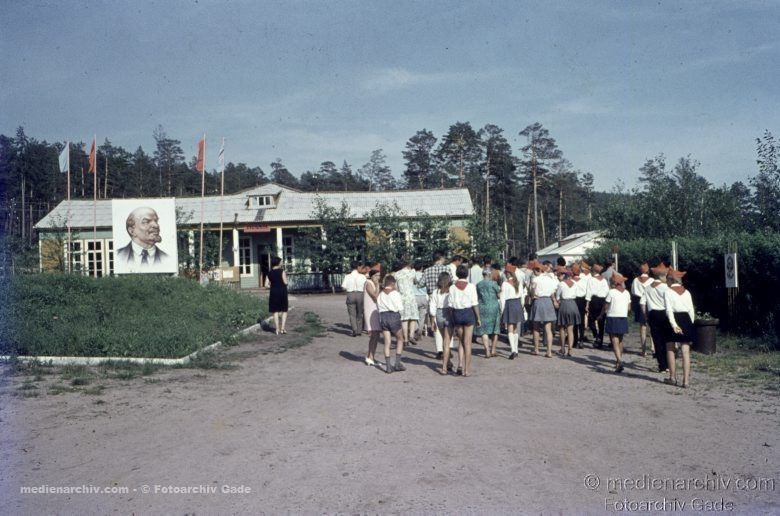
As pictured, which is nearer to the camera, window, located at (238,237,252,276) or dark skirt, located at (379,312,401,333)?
dark skirt, located at (379,312,401,333)

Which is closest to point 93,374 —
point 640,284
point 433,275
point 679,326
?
point 433,275

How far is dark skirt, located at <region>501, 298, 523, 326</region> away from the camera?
41.7 ft

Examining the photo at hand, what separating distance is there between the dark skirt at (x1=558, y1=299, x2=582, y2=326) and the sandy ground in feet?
7.94

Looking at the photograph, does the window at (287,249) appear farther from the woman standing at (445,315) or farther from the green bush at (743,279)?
the woman standing at (445,315)

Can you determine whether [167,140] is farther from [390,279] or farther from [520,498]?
[520,498]

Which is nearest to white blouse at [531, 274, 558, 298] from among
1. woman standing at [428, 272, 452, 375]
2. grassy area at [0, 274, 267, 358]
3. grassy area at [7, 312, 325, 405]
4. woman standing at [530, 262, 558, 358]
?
woman standing at [530, 262, 558, 358]

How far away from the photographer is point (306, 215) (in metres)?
37.1

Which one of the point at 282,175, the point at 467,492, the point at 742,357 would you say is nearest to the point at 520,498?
the point at 467,492

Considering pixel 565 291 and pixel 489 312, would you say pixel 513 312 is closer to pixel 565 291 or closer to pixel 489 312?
pixel 489 312

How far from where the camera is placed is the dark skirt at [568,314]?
42.5 feet

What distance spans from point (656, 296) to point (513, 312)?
304 centimetres

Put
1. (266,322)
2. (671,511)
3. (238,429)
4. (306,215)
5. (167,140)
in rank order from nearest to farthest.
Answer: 1. (671,511)
2. (238,429)
3. (266,322)
4. (306,215)
5. (167,140)

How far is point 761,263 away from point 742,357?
2569 mm

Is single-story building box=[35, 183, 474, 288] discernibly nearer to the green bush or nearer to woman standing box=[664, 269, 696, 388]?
the green bush
